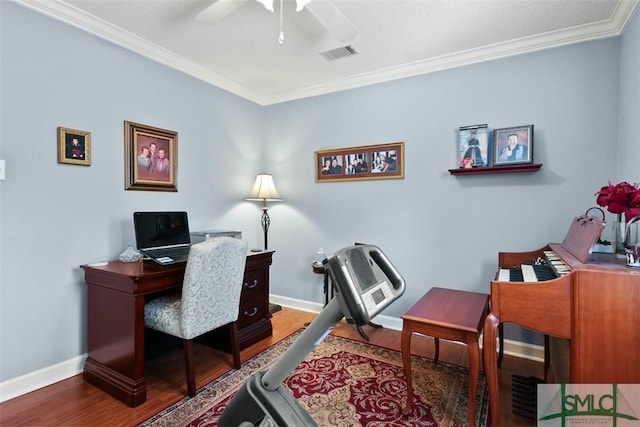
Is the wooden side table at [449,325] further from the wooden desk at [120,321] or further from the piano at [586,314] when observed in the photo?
the wooden desk at [120,321]

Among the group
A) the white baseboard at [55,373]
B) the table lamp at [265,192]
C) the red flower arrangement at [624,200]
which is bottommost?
the white baseboard at [55,373]

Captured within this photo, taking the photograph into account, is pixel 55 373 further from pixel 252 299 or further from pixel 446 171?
pixel 446 171

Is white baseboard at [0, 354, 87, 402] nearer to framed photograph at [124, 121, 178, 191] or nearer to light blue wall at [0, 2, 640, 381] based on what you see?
light blue wall at [0, 2, 640, 381]

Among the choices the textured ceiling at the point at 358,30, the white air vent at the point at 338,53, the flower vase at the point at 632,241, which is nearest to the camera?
the flower vase at the point at 632,241

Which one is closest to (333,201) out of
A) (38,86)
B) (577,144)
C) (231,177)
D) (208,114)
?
(231,177)

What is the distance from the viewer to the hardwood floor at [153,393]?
174 cm

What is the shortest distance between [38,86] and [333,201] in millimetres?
2485

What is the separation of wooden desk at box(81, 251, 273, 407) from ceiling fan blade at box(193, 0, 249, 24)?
158 centimetres

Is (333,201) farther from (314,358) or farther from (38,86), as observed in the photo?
(38,86)

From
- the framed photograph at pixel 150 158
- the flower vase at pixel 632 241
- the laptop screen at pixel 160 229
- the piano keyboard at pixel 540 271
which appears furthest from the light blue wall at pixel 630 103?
the framed photograph at pixel 150 158

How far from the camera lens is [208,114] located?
10.3ft

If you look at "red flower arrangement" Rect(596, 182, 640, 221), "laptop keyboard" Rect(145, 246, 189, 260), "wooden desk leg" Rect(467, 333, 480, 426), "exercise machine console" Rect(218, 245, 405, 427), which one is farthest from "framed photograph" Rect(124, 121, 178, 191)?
"red flower arrangement" Rect(596, 182, 640, 221)

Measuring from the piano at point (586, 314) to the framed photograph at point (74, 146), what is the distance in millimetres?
2719

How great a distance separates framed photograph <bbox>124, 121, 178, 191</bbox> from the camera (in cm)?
249
